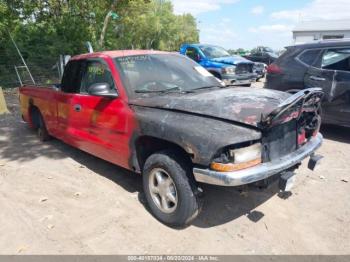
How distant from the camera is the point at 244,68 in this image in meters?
12.5

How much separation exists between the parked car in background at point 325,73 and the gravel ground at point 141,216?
1.28 meters

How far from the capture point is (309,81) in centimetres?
644

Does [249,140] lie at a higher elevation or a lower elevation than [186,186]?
higher

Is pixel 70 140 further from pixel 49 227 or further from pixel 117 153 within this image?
pixel 49 227

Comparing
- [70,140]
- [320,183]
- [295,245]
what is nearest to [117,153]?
[70,140]

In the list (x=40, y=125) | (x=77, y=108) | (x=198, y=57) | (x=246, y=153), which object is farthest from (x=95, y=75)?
(x=198, y=57)

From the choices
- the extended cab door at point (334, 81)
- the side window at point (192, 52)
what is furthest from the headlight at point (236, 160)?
the side window at point (192, 52)

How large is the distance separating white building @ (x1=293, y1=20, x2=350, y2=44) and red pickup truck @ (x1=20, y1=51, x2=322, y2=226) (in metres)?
37.4

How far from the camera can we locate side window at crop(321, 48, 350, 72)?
6129 mm

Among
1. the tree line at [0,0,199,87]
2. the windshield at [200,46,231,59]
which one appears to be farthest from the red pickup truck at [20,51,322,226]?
the tree line at [0,0,199,87]

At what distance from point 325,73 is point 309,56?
0.54 meters

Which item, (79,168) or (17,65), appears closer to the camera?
(79,168)

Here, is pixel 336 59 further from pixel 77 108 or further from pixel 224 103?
pixel 77 108

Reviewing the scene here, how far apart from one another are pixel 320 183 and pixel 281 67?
322 cm
